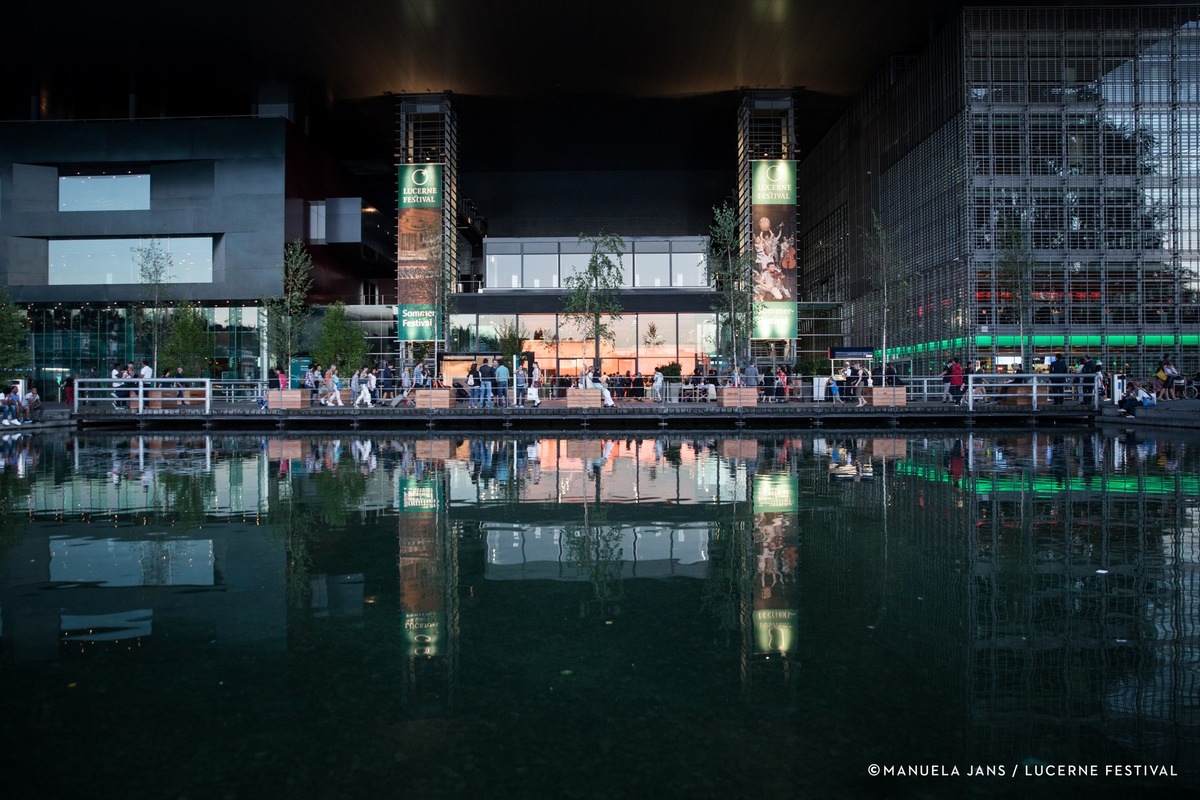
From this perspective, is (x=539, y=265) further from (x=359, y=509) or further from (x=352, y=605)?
(x=352, y=605)

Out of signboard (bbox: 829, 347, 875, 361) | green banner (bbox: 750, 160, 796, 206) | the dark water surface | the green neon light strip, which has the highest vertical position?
green banner (bbox: 750, 160, 796, 206)

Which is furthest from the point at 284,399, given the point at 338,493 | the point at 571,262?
the point at 571,262

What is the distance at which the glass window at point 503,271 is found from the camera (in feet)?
145

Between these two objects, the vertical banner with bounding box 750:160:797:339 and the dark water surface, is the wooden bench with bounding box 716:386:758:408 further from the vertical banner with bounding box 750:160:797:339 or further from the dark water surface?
the dark water surface

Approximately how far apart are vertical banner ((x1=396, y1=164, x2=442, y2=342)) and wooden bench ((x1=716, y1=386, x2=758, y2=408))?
19.5 m

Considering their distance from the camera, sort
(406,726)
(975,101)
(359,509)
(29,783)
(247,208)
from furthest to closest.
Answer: (247,208) < (975,101) < (359,509) < (406,726) < (29,783)

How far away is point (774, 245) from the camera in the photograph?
137ft

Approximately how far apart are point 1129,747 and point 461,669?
297cm

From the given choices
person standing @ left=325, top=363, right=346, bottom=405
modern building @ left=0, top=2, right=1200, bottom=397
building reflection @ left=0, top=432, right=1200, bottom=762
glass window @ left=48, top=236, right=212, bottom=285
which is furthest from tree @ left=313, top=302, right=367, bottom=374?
building reflection @ left=0, top=432, right=1200, bottom=762

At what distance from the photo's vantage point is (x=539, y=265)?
Result: 44.2 m

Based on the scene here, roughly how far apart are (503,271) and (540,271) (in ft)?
6.35

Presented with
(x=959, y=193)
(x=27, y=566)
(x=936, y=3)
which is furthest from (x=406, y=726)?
(x=959, y=193)

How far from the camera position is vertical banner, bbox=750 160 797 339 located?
1638 inches

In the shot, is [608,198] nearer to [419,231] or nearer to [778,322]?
[419,231]
